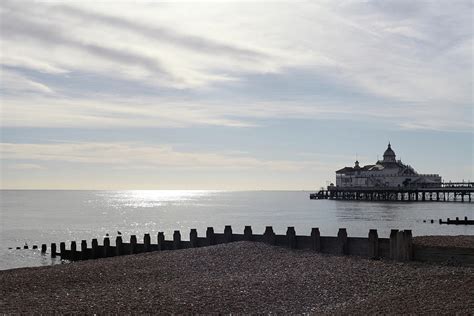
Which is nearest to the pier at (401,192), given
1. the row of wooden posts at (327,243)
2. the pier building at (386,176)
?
the pier building at (386,176)

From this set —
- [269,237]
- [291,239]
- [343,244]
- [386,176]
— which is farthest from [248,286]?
[386,176]

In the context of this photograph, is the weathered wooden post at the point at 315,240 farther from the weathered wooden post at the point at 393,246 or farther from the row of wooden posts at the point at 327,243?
the weathered wooden post at the point at 393,246

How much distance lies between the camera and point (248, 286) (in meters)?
14.1

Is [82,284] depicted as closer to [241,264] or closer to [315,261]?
[241,264]

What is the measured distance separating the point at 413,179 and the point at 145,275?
143 metres

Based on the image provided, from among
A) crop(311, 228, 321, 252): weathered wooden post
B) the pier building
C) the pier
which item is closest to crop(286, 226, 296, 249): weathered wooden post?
crop(311, 228, 321, 252): weathered wooden post

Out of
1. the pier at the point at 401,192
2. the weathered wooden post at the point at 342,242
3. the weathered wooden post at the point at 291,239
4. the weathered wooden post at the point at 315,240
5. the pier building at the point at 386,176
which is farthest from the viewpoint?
the pier building at the point at 386,176

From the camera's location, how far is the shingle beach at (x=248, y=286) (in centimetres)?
1230

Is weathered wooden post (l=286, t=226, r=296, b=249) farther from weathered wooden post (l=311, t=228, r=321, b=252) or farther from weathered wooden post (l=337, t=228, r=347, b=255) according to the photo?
weathered wooden post (l=337, t=228, r=347, b=255)

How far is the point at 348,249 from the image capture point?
60.7 ft

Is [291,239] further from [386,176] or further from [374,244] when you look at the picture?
[386,176]

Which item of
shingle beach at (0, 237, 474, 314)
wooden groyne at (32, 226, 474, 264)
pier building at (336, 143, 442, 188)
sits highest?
pier building at (336, 143, 442, 188)

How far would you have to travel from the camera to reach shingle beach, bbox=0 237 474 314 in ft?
40.3

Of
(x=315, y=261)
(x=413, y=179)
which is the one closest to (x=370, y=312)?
(x=315, y=261)
